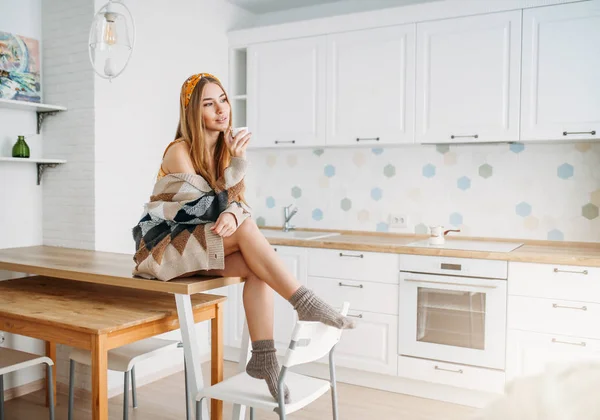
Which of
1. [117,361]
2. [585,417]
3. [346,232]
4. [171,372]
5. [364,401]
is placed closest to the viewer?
[585,417]

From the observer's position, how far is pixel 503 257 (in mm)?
2998

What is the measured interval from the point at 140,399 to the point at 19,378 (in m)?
0.69

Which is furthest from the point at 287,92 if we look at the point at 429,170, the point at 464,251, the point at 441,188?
the point at 464,251

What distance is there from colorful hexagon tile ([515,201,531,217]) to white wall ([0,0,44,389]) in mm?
2879

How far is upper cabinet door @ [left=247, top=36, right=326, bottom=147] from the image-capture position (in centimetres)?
378

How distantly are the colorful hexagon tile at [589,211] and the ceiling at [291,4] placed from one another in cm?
170

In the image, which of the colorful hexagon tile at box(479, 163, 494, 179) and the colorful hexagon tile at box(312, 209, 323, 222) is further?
the colorful hexagon tile at box(312, 209, 323, 222)

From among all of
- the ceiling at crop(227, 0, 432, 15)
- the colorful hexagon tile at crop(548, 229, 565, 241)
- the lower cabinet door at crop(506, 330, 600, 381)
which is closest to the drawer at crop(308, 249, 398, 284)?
the lower cabinet door at crop(506, 330, 600, 381)

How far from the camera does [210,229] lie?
85.6 inches

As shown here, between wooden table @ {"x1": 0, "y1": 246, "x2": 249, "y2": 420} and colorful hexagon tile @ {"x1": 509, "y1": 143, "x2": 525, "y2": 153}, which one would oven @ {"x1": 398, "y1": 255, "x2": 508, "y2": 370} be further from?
wooden table @ {"x1": 0, "y1": 246, "x2": 249, "y2": 420}

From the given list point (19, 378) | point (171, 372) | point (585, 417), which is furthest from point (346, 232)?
point (585, 417)

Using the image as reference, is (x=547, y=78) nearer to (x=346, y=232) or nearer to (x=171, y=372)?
(x=346, y=232)

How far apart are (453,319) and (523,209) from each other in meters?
A: 0.86

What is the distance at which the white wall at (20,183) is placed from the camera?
3240 millimetres
